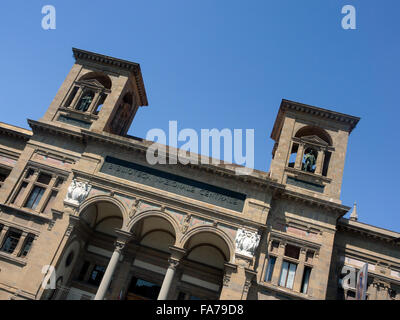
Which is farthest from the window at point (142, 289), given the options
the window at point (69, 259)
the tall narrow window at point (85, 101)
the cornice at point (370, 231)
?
the tall narrow window at point (85, 101)

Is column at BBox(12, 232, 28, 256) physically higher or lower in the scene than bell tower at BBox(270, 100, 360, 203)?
lower

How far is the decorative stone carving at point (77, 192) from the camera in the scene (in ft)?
66.9

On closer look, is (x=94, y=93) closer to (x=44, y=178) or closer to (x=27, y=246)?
(x=44, y=178)

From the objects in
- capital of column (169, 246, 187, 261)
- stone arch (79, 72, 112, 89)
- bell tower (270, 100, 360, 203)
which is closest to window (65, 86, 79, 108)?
stone arch (79, 72, 112, 89)

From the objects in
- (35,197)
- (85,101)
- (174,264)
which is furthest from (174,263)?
Result: (85,101)

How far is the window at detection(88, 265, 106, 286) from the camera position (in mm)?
22094

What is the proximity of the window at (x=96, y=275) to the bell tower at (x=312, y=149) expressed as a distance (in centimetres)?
1334

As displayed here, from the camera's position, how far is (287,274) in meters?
19.3

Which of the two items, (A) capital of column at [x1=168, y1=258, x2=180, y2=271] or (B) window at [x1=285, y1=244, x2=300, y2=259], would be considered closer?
(A) capital of column at [x1=168, y1=258, x2=180, y2=271]

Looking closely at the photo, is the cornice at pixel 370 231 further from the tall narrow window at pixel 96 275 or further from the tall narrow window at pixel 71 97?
the tall narrow window at pixel 71 97

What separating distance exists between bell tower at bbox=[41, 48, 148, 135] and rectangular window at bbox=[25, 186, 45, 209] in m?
4.82

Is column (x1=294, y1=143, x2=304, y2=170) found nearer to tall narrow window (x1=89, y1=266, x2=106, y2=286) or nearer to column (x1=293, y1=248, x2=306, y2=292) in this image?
column (x1=293, y1=248, x2=306, y2=292)
